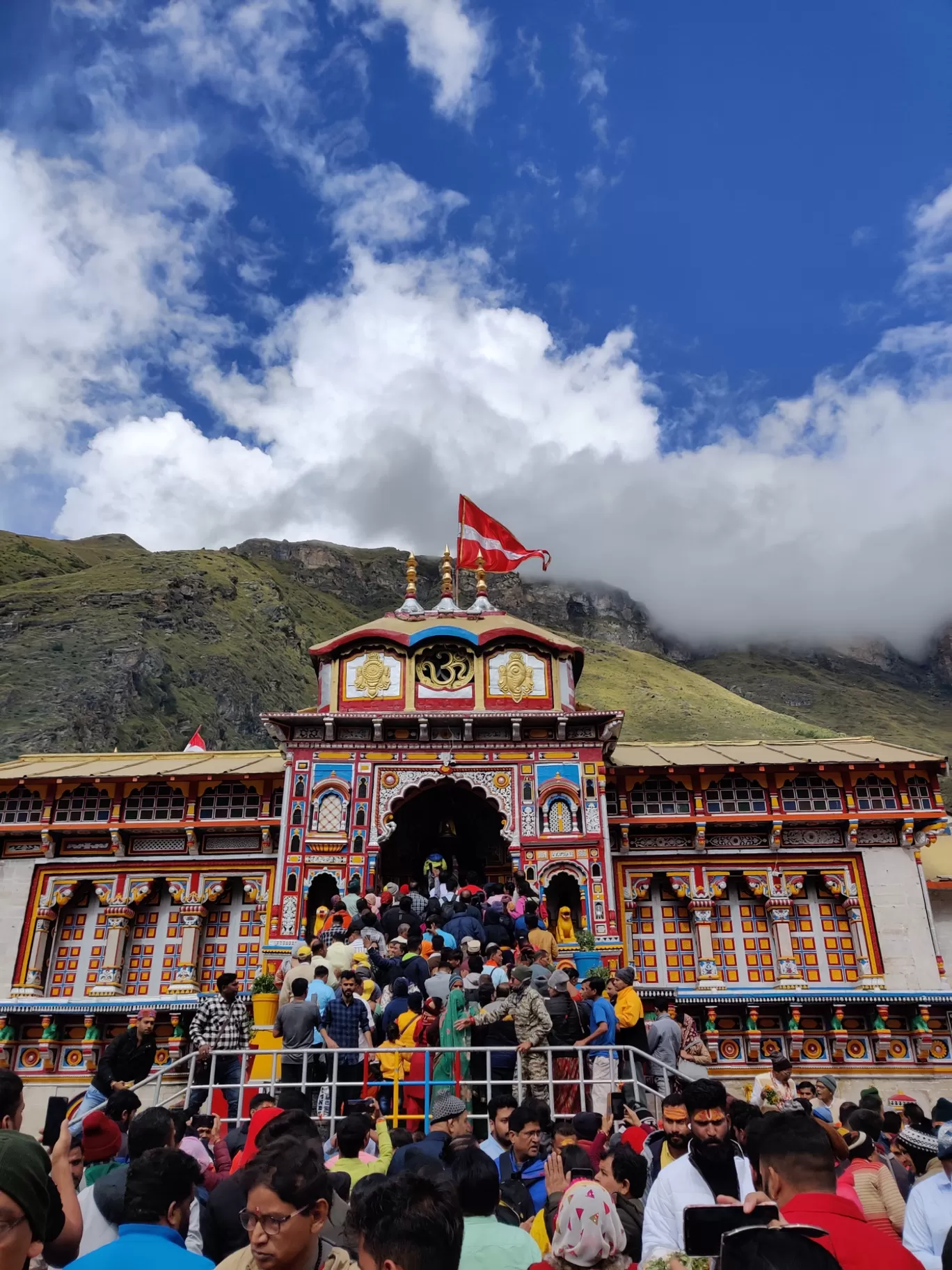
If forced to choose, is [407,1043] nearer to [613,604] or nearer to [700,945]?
[700,945]

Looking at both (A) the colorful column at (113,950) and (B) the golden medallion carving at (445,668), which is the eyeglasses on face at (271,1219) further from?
(A) the colorful column at (113,950)

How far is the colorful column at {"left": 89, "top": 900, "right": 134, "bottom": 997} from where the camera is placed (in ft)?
79.0

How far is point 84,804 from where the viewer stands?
2606cm

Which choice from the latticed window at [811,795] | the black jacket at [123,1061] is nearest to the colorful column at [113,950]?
the black jacket at [123,1061]

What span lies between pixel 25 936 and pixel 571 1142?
2200 centimetres

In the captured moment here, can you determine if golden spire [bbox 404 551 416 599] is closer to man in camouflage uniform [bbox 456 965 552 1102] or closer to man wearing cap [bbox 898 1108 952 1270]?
man in camouflage uniform [bbox 456 965 552 1102]

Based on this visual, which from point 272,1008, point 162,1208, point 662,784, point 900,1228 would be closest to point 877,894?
point 662,784

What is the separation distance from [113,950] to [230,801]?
460 cm

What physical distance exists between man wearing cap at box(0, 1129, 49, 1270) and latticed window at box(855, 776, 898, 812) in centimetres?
2414

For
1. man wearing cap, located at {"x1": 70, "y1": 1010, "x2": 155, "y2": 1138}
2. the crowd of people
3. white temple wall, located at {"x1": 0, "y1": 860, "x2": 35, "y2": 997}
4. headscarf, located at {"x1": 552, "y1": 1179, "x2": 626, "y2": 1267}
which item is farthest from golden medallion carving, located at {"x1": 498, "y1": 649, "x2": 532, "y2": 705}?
headscarf, located at {"x1": 552, "y1": 1179, "x2": 626, "y2": 1267}

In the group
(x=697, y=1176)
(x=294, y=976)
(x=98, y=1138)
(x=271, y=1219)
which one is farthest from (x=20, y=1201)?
(x=294, y=976)

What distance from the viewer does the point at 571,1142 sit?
705 cm

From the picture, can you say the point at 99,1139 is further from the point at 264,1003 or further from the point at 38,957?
the point at 38,957

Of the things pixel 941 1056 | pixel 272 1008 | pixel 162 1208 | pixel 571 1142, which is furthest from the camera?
pixel 941 1056
